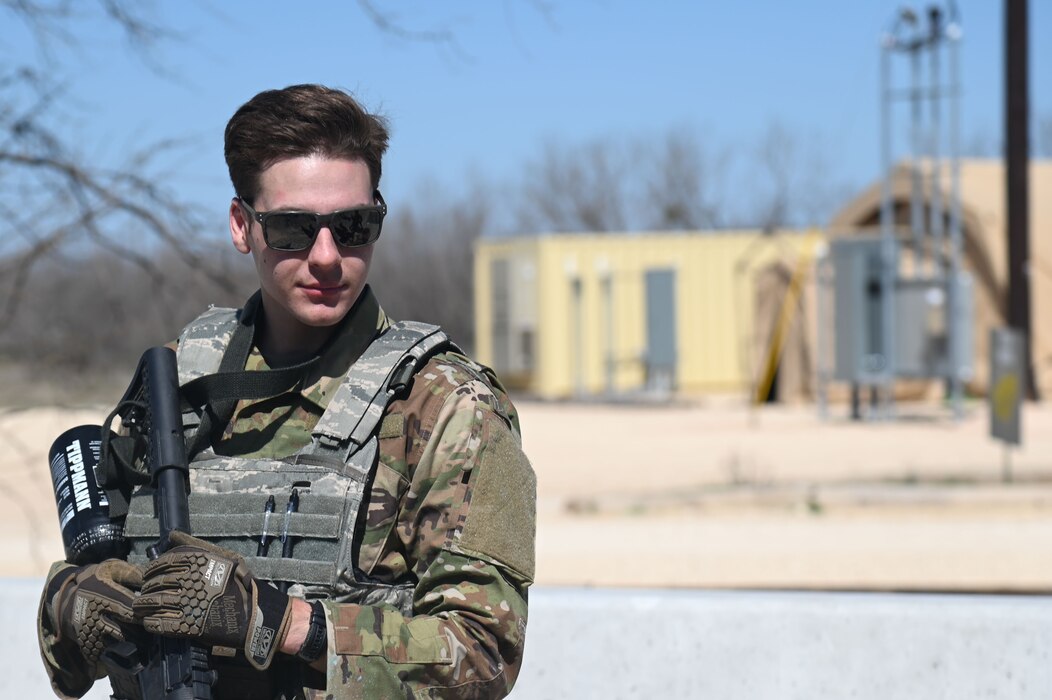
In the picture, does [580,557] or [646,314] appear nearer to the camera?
[580,557]

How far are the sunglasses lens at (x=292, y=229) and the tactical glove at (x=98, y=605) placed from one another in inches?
21.3

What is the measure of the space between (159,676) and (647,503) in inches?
348

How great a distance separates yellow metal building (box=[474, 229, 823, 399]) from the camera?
25.3 meters

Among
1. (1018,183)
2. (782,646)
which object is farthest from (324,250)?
(1018,183)

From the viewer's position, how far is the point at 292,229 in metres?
2.21

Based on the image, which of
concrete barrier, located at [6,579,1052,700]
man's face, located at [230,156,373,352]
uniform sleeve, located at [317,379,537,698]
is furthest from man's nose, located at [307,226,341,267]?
concrete barrier, located at [6,579,1052,700]

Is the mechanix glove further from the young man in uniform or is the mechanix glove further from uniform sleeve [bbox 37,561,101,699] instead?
uniform sleeve [bbox 37,561,101,699]

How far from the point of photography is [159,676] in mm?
2039

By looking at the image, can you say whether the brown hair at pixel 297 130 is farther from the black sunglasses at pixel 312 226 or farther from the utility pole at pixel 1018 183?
the utility pole at pixel 1018 183

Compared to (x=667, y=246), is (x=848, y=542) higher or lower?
lower

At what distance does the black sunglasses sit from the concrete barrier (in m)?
1.70

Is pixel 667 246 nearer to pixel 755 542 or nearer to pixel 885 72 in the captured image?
pixel 885 72

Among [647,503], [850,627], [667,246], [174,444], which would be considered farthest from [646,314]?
[174,444]

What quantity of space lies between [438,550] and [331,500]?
18cm
